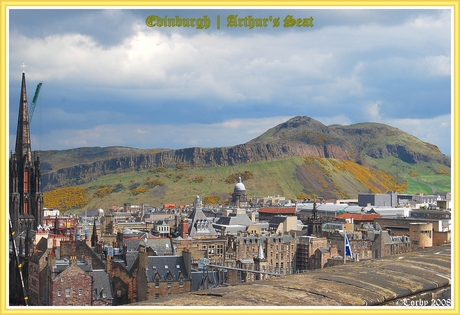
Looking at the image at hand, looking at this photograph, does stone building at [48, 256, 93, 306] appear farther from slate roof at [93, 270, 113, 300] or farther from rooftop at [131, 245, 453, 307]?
rooftop at [131, 245, 453, 307]

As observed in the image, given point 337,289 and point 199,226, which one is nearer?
point 337,289

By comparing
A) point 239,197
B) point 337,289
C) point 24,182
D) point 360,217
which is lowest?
point 360,217

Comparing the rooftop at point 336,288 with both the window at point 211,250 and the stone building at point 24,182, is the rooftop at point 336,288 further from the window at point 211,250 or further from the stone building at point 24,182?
the stone building at point 24,182

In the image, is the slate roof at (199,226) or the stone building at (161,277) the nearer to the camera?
the stone building at (161,277)

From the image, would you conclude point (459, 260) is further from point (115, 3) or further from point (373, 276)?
point (115, 3)

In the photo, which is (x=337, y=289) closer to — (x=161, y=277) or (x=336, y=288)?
(x=336, y=288)

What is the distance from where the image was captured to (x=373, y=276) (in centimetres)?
910

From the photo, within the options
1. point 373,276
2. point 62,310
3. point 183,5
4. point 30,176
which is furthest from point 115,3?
point 30,176

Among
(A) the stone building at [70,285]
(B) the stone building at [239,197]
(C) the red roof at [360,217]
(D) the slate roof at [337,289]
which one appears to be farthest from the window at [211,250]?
(B) the stone building at [239,197]

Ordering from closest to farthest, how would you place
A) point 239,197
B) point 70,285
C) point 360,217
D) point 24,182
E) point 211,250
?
point 70,285 → point 211,250 → point 24,182 → point 360,217 → point 239,197

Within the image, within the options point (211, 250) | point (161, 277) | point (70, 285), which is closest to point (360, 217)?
point (211, 250)

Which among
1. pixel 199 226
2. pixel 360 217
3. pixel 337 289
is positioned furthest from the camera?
pixel 360 217

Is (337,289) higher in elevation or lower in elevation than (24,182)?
lower

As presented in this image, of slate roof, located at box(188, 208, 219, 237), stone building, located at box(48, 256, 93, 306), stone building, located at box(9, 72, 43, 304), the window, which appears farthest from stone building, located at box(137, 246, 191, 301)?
slate roof, located at box(188, 208, 219, 237)
